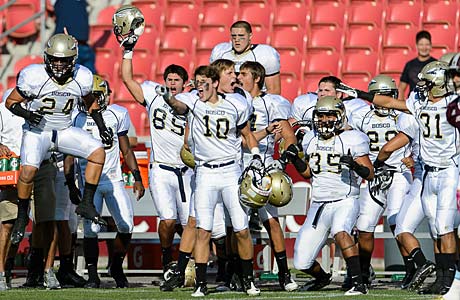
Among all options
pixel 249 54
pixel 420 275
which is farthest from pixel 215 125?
pixel 420 275

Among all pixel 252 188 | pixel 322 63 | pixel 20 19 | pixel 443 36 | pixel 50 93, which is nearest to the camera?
pixel 252 188

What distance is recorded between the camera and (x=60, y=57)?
836 cm

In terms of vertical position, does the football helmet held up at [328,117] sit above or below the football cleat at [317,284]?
above

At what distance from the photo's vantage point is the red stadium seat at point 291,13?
13680 mm

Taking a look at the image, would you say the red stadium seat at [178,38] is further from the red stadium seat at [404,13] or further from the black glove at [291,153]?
the black glove at [291,153]

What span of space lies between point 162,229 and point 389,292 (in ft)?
6.33

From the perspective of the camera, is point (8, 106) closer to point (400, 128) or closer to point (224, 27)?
point (400, 128)

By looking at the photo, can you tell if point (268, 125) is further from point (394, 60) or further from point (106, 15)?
point (106, 15)

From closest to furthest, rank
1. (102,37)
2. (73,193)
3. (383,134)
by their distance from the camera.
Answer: (73,193)
(383,134)
(102,37)

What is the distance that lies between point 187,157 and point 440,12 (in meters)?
5.88

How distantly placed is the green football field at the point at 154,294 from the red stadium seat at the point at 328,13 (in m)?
5.64

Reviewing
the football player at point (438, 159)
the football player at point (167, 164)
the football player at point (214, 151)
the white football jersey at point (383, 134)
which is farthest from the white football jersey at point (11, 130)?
the football player at point (438, 159)

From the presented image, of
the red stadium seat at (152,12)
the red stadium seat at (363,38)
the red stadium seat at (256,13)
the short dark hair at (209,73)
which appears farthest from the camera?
the red stadium seat at (152,12)

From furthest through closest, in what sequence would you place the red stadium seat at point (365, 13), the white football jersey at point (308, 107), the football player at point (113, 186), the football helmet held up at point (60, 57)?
the red stadium seat at point (365, 13) < the white football jersey at point (308, 107) < the football player at point (113, 186) < the football helmet held up at point (60, 57)
